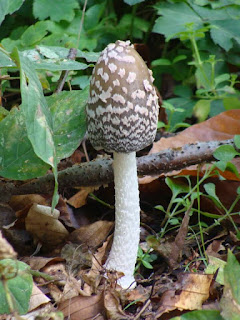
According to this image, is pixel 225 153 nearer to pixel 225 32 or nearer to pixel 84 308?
pixel 84 308

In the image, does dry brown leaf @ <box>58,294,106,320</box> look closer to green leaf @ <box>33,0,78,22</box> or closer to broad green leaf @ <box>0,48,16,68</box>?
broad green leaf @ <box>0,48,16,68</box>

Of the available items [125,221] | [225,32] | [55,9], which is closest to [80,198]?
[125,221]

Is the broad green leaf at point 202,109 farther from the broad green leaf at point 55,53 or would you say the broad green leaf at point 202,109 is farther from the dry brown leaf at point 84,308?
the dry brown leaf at point 84,308

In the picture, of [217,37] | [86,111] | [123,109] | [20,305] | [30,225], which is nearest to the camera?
[20,305]

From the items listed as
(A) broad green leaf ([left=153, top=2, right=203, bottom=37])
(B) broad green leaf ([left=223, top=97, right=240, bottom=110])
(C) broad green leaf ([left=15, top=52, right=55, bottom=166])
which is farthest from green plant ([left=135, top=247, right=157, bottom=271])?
(A) broad green leaf ([left=153, top=2, right=203, bottom=37])

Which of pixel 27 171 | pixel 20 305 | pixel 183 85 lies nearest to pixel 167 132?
pixel 183 85

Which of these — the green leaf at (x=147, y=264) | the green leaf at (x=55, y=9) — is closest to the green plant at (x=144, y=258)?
the green leaf at (x=147, y=264)

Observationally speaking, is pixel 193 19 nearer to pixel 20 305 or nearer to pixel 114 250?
pixel 114 250
